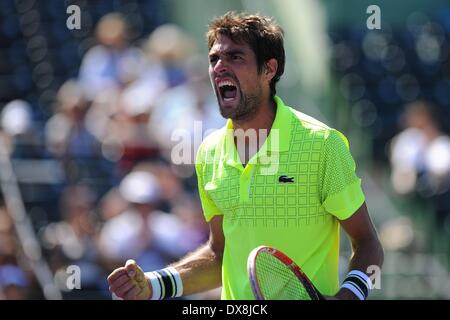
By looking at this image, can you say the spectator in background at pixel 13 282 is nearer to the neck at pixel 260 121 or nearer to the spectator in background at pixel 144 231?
the spectator in background at pixel 144 231

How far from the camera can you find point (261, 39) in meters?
4.25

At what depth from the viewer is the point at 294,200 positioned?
4102mm

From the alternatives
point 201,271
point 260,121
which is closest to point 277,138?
point 260,121

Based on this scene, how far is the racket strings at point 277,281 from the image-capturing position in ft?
12.2

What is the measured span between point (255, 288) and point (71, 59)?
670 cm

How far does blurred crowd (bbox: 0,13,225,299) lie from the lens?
25.2 feet

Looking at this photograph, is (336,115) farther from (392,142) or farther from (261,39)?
(261,39)

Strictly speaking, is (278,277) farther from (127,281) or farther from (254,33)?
(254,33)

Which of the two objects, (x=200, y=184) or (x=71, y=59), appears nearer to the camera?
(x=200, y=184)

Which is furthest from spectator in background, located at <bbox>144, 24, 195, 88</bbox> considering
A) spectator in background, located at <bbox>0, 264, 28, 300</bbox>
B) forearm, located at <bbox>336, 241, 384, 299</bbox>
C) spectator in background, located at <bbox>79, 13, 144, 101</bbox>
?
forearm, located at <bbox>336, 241, 384, 299</bbox>

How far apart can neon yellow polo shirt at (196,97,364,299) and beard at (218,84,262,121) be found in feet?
0.35

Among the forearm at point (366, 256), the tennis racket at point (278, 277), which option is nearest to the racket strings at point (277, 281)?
the tennis racket at point (278, 277)

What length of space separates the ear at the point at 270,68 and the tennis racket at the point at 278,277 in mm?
855
